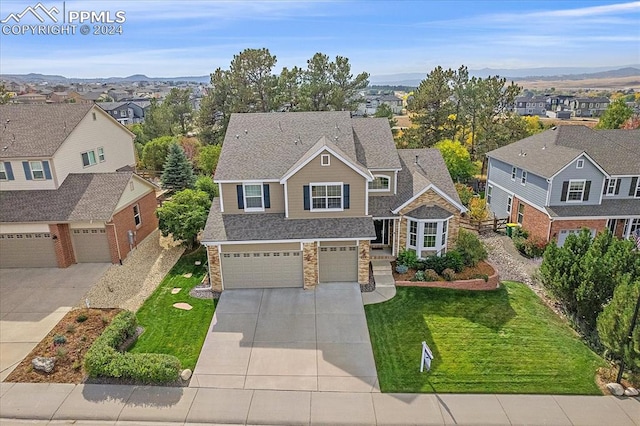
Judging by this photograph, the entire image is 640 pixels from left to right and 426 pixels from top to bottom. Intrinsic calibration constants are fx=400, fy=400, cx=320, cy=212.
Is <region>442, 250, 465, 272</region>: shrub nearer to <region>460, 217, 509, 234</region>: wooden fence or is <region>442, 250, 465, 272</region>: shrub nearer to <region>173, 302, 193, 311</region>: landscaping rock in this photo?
<region>460, 217, 509, 234</region>: wooden fence

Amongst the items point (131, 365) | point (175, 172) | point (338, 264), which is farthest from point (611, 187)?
point (175, 172)

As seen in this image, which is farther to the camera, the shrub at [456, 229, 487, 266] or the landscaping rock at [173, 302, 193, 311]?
the shrub at [456, 229, 487, 266]

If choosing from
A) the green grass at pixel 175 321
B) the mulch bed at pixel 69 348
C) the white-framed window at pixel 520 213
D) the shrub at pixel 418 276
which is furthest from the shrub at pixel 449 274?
the mulch bed at pixel 69 348

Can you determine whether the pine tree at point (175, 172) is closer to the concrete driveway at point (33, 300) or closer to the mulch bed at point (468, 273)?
the concrete driveway at point (33, 300)

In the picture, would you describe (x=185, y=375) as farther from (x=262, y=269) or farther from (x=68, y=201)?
(x=68, y=201)

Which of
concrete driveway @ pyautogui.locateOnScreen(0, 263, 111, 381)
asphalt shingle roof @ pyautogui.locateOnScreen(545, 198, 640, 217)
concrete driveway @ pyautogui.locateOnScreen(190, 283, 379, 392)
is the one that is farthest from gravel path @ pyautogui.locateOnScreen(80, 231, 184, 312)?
asphalt shingle roof @ pyautogui.locateOnScreen(545, 198, 640, 217)

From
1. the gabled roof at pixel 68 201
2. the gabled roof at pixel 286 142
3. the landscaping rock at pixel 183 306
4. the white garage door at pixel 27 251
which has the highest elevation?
the gabled roof at pixel 286 142
